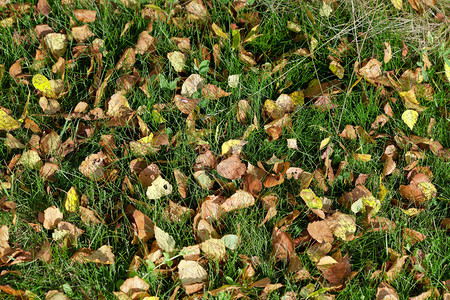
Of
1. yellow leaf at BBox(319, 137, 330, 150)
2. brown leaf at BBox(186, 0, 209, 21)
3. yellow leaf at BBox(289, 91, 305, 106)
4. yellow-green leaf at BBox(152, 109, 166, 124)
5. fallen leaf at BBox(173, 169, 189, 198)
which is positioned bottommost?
yellow leaf at BBox(319, 137, 330, 150)

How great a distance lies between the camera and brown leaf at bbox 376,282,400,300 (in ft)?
5.51

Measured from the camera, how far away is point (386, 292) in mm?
1694

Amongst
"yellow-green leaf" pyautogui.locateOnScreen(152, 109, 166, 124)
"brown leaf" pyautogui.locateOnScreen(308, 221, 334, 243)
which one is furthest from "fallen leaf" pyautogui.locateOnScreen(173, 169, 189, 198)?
"brown leaf" pyautogui.locateOnScreen(308, 221, 334, 243)

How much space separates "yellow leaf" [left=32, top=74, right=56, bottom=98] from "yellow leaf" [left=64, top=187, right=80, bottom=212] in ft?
1.87

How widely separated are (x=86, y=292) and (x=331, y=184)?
1.08 metres

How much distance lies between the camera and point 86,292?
1673mm

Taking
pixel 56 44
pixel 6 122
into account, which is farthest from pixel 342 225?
pixel 56 44

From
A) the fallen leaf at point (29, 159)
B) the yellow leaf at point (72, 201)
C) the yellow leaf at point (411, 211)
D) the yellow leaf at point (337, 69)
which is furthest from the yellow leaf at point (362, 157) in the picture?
the fallen leaf at point (29, 159)

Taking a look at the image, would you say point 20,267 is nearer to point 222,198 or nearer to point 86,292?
Result: point 86,292

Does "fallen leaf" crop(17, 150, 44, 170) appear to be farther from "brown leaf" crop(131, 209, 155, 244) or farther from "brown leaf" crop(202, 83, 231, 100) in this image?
"brown leaf" crop(202, 83, 231, 100)

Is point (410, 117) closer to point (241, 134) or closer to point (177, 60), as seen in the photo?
point (241, 134)

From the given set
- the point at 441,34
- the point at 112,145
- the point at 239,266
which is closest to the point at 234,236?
the point at 239,266

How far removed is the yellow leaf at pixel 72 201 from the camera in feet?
6.16

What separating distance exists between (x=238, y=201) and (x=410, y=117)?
944mm
